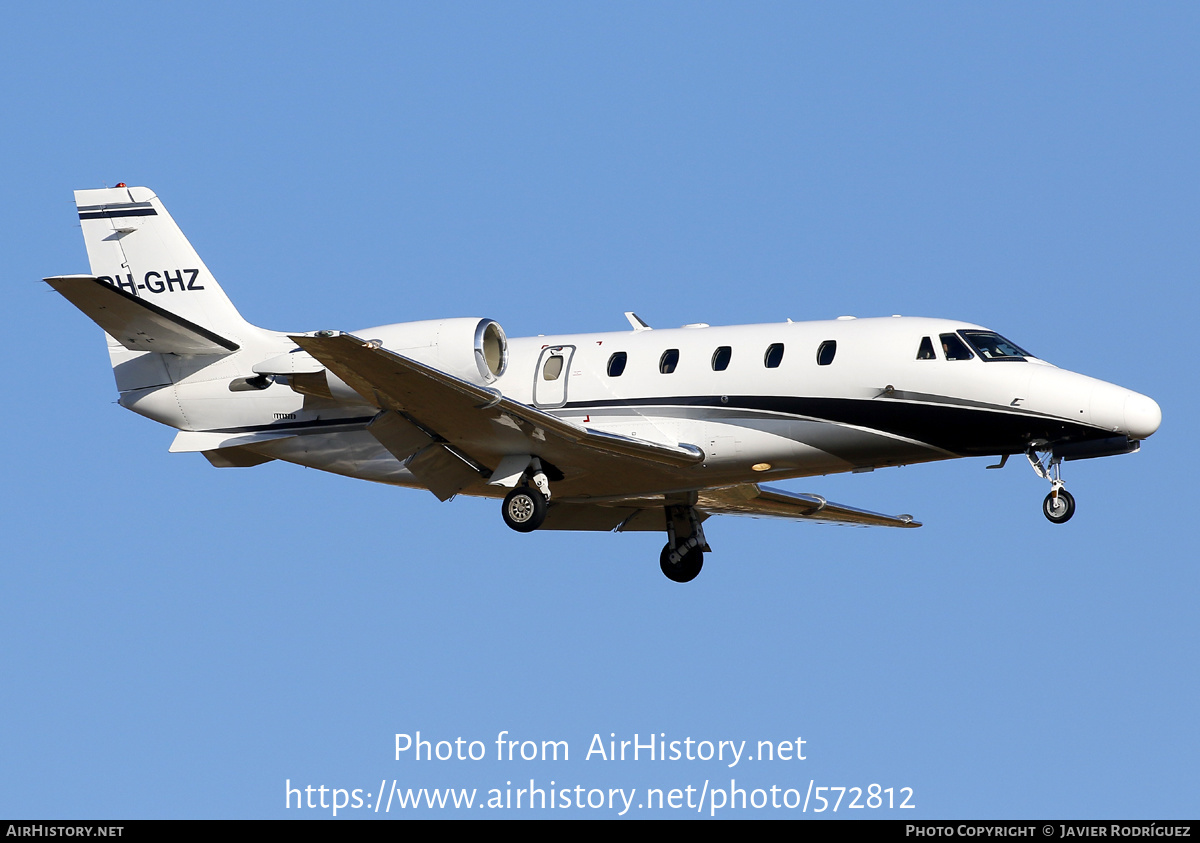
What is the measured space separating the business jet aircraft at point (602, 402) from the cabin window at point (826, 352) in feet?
0.09

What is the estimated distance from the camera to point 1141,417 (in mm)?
20422

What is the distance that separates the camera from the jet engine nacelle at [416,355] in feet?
71.1

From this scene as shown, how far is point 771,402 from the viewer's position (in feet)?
71.3

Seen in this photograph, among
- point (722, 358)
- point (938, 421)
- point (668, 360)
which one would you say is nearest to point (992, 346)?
point (938, 421)

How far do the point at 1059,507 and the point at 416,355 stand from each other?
8527 mm

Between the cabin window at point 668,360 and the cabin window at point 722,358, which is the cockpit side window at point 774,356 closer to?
the cabin window at point 722,358

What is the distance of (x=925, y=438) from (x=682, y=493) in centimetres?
457

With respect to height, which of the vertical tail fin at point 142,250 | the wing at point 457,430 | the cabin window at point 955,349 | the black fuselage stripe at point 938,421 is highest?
the vertical tail fin at point 142,250

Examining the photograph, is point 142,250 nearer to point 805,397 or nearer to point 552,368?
point 552,368

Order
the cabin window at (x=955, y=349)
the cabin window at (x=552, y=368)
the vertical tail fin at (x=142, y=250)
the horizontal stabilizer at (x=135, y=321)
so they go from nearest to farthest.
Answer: the cabin window at (x=955, y=349), the horizontal stabilizer at (x=135, y=321), the cabin window at (x=552, y=368), the vertical tail fin at (x=142, y=250)

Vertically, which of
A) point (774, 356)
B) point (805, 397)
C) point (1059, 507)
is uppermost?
point (774, 356)

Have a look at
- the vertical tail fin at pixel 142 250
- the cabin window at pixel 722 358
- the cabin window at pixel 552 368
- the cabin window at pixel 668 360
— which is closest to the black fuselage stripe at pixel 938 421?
the cabin window at pixel 722 358
